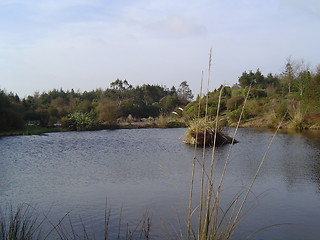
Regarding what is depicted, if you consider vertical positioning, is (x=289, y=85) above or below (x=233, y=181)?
above

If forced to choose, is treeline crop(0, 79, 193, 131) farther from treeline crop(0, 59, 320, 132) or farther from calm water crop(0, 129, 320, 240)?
calm water crop(0, 129, 320, 240)

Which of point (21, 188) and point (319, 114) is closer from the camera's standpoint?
point (21, 188)

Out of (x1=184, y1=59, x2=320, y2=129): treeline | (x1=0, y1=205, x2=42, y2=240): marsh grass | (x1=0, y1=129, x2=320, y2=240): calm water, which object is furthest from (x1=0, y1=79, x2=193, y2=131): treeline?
(x1=0, y1=205, x2=42, y2=240): marsh grass

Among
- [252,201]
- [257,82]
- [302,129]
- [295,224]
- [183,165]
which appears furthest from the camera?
[257,82]

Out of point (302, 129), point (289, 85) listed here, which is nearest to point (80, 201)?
point (302, 129)

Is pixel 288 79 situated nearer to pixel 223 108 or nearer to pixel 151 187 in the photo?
pixel 223 108

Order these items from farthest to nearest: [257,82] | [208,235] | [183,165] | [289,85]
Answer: [257,82] → [289,85] → [183,165] → [208,235]

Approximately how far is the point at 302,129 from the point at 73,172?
20.1m

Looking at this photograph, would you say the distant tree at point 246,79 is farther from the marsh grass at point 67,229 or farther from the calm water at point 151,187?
the marsh grass at point 67,229

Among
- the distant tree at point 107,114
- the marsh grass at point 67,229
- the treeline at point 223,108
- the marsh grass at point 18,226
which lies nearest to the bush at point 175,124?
the treeline at point 223,108

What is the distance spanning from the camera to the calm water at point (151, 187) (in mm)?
5234

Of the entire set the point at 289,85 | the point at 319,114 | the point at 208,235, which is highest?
the point at 289,85

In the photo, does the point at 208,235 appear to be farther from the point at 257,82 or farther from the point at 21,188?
the point at 257,82

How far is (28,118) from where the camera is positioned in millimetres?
27672
